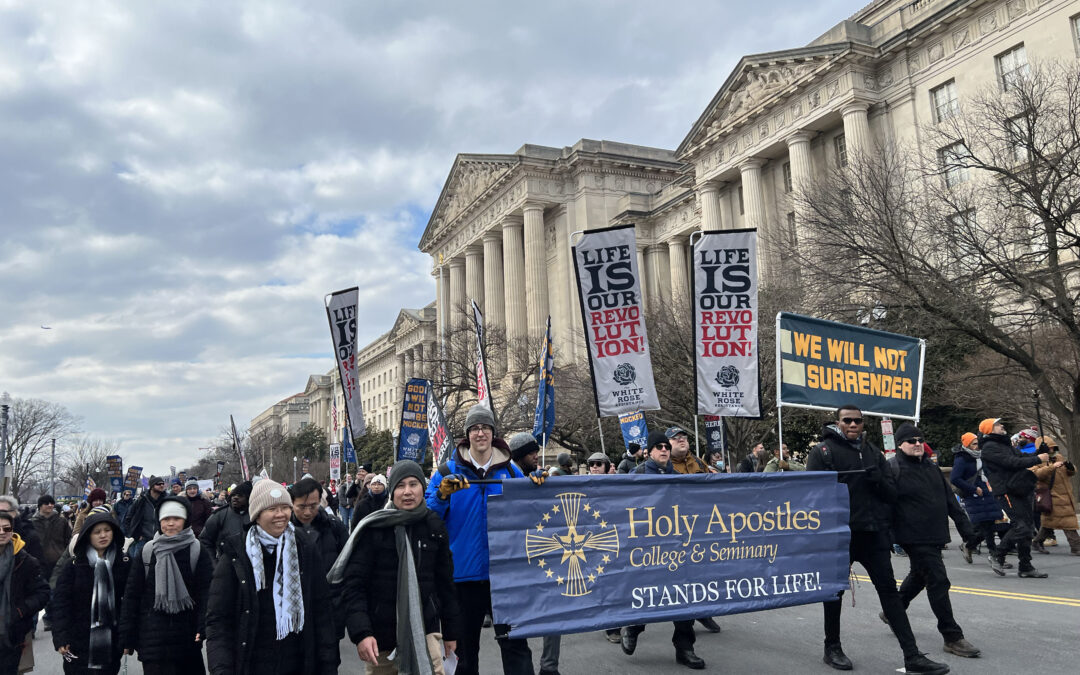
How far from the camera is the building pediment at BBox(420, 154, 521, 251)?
208ft

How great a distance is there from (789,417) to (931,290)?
9.34m

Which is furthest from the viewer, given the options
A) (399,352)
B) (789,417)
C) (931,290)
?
(399,352)

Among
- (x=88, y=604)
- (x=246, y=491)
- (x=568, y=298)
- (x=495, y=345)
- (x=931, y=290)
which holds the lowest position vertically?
(x=88, y=604)

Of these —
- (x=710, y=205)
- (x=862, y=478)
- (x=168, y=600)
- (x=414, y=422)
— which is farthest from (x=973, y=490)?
(x=710, y=205)

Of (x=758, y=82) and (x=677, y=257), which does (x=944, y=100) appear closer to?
(x=758, y=82)

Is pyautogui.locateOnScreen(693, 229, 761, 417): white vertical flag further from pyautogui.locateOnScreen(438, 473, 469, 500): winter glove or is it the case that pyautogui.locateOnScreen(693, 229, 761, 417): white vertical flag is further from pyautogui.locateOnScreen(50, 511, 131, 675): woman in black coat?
pyautogui.locateOnScreen(50, 511, 131, 675): woman in black coat

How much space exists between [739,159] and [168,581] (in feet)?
139

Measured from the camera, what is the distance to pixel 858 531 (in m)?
6.52

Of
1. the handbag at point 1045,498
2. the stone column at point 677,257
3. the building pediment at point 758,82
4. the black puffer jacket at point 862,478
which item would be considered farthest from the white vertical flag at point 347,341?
the stone column at point 677,257

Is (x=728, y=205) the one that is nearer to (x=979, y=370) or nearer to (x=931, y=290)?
(x=979, y=370)

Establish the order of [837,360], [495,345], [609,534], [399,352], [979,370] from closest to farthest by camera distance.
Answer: [609,534] < [837,360] < [979,370] < [495,345] < [399,352]

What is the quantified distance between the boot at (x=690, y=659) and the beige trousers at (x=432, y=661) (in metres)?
2.88

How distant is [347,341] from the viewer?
1337 cm

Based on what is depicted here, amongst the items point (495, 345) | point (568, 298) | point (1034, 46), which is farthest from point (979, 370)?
point (568, 298)
